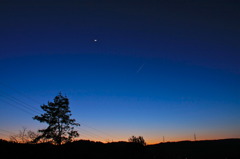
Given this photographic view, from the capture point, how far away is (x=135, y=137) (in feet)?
150

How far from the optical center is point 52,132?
3394 centimetres

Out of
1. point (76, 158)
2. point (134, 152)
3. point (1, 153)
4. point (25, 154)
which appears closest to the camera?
point (1, 153)

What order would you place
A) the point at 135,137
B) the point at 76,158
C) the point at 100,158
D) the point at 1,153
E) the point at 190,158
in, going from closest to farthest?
the point at 1,153
the point at 76,158
the point at 100,158
the point at 135,137
the point at 190,158

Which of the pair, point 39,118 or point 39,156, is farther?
point 39,118

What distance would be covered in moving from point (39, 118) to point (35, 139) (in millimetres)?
4177

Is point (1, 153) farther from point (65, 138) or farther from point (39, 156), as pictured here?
point (65, 138)

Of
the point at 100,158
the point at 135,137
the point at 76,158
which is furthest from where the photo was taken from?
the point at 135,137

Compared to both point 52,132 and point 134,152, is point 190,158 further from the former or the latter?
point 52,132

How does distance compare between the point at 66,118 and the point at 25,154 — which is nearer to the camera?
the point at 25,154

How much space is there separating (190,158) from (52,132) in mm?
39394

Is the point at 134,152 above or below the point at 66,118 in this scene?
below

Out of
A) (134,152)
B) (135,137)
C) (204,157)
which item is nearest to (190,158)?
(204,157)

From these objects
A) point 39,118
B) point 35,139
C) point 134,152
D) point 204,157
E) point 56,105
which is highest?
point 56,105

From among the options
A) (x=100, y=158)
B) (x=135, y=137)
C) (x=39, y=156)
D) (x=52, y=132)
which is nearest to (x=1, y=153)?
(x=39, y=156)
